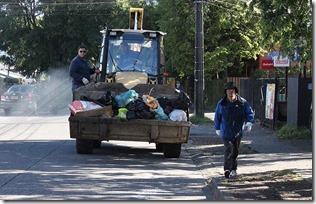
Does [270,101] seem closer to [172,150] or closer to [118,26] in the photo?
[172,150]

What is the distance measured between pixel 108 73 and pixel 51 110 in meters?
17.4

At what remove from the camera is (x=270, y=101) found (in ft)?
74.0

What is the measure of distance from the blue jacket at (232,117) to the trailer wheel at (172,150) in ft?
12.2

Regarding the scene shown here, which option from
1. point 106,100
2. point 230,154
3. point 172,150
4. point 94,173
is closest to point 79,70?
point 106,100

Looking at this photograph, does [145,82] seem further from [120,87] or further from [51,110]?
[51,110]

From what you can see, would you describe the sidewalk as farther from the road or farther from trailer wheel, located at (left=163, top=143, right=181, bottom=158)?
trailer wheel, located at (left=163, top=143, right=181, bottom=158)

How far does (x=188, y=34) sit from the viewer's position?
40.8 meters

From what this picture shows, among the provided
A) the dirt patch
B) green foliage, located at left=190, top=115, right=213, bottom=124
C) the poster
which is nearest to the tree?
the dirt patch

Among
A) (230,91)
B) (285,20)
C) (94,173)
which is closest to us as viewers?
(230,91)

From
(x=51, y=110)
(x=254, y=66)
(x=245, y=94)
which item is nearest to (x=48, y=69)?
(x=254, y=66)

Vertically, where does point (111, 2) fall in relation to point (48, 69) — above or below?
above

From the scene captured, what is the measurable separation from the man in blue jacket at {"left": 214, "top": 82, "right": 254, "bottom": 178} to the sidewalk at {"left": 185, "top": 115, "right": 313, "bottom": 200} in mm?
330

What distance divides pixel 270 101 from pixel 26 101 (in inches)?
581

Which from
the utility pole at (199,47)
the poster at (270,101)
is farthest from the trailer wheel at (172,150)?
the utility pole at (199,47)
